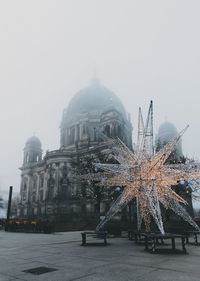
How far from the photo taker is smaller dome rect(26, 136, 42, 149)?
9556cm

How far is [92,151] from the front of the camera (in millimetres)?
67750

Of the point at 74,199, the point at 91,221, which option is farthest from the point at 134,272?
the point at 74,199

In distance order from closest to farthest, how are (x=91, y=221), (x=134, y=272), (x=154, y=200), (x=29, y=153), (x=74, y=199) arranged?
(x=134, y=272) → (x=154, y=200) → (x=91, y=221) → (x=74, y=199) → (x=29, y=153)

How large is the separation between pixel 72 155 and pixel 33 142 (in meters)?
29.9

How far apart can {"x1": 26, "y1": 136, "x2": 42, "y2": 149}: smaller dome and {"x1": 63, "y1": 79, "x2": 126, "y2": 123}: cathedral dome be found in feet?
51.7

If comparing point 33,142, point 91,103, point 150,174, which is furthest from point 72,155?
point 150,174

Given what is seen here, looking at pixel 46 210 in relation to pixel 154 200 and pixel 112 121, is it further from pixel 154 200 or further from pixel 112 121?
pixel 154 200

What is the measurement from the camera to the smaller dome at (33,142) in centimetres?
9556

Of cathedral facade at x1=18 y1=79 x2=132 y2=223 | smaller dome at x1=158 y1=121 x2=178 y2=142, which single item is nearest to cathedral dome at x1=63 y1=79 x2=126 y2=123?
cathedral facade at x1=18 y1=79 x2=132 y2=223

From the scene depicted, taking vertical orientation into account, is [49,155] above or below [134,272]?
above

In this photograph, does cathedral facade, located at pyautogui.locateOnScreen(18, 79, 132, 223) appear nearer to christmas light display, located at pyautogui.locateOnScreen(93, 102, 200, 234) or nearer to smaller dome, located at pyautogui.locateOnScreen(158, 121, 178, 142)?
smaller dome, located at pyautogui.locateOnScreen(158, 121, 178, 142)

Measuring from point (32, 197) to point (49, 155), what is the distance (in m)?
20.0

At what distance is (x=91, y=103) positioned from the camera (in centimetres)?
8475

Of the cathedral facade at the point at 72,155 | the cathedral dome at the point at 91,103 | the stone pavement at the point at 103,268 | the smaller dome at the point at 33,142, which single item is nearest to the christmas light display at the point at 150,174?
the stone pavement at the point at 103,268
